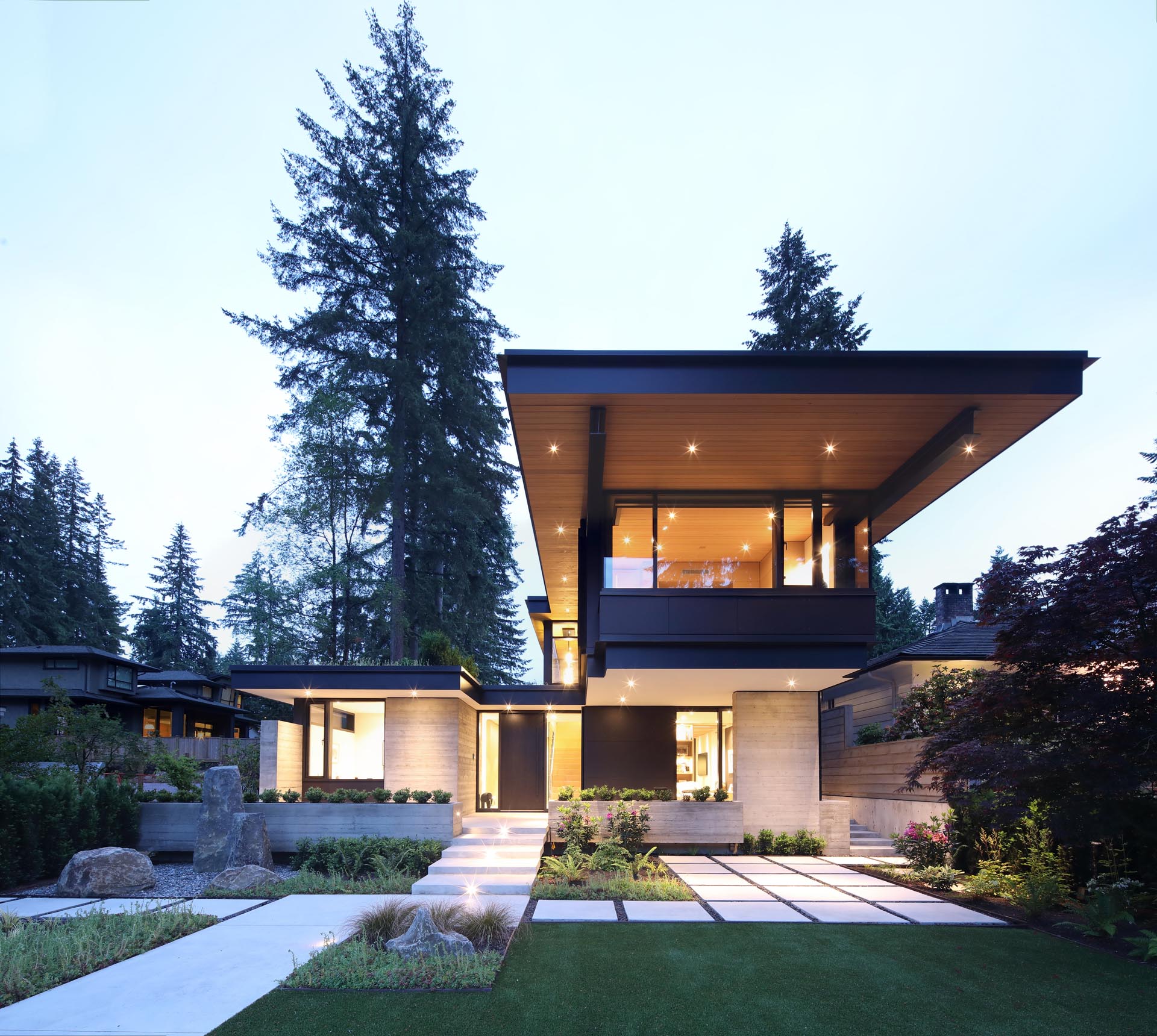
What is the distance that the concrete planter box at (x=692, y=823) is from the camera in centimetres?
1345

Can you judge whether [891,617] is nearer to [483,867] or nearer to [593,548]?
[593,548]

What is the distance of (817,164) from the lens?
9556 centimetres

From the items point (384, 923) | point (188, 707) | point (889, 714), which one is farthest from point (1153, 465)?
point (188, 707)

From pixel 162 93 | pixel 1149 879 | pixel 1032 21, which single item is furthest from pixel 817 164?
pixel 1149 879

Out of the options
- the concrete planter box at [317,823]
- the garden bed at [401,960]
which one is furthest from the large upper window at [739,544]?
the garden bed at [401,960]

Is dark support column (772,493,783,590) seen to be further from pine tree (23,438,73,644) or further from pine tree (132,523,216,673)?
pine tree (132,523,216,673)

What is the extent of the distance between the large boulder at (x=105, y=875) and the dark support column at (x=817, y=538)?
9.48m

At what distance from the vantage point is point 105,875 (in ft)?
32.1

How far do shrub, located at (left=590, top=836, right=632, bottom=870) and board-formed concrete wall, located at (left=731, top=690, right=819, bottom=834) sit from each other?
3143 mm

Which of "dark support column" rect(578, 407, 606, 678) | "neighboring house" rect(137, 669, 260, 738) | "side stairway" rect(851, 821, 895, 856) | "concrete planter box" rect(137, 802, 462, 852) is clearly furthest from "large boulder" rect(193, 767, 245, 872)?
"neighboring house" rect(137, 669, 260, 738)

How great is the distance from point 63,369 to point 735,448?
86495 millimetres

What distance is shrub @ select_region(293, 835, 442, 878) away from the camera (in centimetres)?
1113

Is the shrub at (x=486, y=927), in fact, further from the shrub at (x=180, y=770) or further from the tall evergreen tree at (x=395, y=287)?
the tall evergreen tree at (x=395, y=287)

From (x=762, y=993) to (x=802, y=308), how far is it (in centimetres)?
2512
